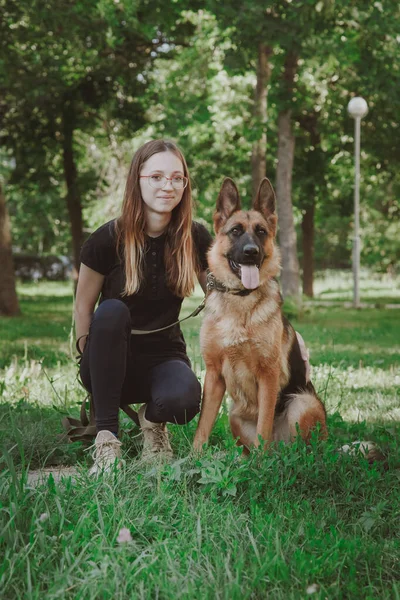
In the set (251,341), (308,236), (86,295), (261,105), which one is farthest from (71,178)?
(251,341)

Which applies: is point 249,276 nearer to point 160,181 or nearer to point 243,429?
point 160,181

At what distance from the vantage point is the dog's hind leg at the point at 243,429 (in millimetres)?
3896

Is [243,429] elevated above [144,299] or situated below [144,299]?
below

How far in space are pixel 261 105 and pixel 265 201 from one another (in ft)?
34.8

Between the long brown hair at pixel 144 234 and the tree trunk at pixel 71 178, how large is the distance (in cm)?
1412

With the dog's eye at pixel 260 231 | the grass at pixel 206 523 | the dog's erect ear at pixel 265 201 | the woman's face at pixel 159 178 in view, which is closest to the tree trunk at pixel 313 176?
the dog's erect ear at pixel 265 201

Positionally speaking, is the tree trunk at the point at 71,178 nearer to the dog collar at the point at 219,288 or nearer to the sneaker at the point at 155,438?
the dog collar at the point at 219,288

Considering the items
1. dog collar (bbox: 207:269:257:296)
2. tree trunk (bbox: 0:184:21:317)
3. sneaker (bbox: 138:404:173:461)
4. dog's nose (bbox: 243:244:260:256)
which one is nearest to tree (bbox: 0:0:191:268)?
tree trunk (bbox: 0:184:21:317)

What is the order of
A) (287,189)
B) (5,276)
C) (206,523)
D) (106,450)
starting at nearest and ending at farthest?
(206,523)
(106,450)
(5,276)
(287,189)

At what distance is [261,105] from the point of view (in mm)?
13930

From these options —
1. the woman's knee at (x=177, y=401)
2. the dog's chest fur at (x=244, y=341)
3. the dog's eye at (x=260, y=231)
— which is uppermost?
the dog's eye at (x=260, y=231)

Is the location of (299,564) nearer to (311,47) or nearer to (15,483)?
(15,483)

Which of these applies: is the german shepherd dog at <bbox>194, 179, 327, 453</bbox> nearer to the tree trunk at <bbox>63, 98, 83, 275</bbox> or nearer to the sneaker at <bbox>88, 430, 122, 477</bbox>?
the sneaker at <bbox>88, 430, 122, 477</bbox>

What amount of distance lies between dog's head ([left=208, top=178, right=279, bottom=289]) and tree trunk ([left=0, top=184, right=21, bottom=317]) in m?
9.98
